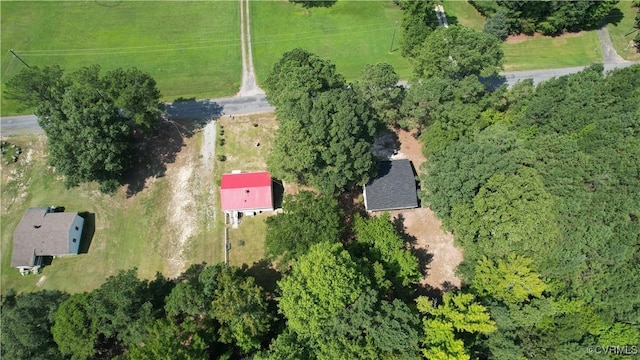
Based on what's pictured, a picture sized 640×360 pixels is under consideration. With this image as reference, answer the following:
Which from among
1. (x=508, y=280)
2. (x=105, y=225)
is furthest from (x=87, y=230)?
(x=508, y=280)

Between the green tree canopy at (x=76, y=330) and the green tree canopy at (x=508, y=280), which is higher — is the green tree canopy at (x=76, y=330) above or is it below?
below

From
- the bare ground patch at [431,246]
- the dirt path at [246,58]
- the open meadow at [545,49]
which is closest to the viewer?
the bare ground patch at [431,246]

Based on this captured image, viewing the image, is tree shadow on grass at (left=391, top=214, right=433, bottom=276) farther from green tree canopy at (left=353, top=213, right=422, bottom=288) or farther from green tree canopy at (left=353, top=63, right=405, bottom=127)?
green tree canopy at (left=353, top=63, right=405, bottom=127)

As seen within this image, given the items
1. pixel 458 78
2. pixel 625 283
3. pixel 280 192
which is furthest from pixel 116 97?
pixel 625 283

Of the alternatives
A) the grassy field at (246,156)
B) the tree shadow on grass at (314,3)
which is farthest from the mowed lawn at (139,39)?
the tree shadow on grass at (314,3)

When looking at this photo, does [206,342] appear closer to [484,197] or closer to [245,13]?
[484,197]
